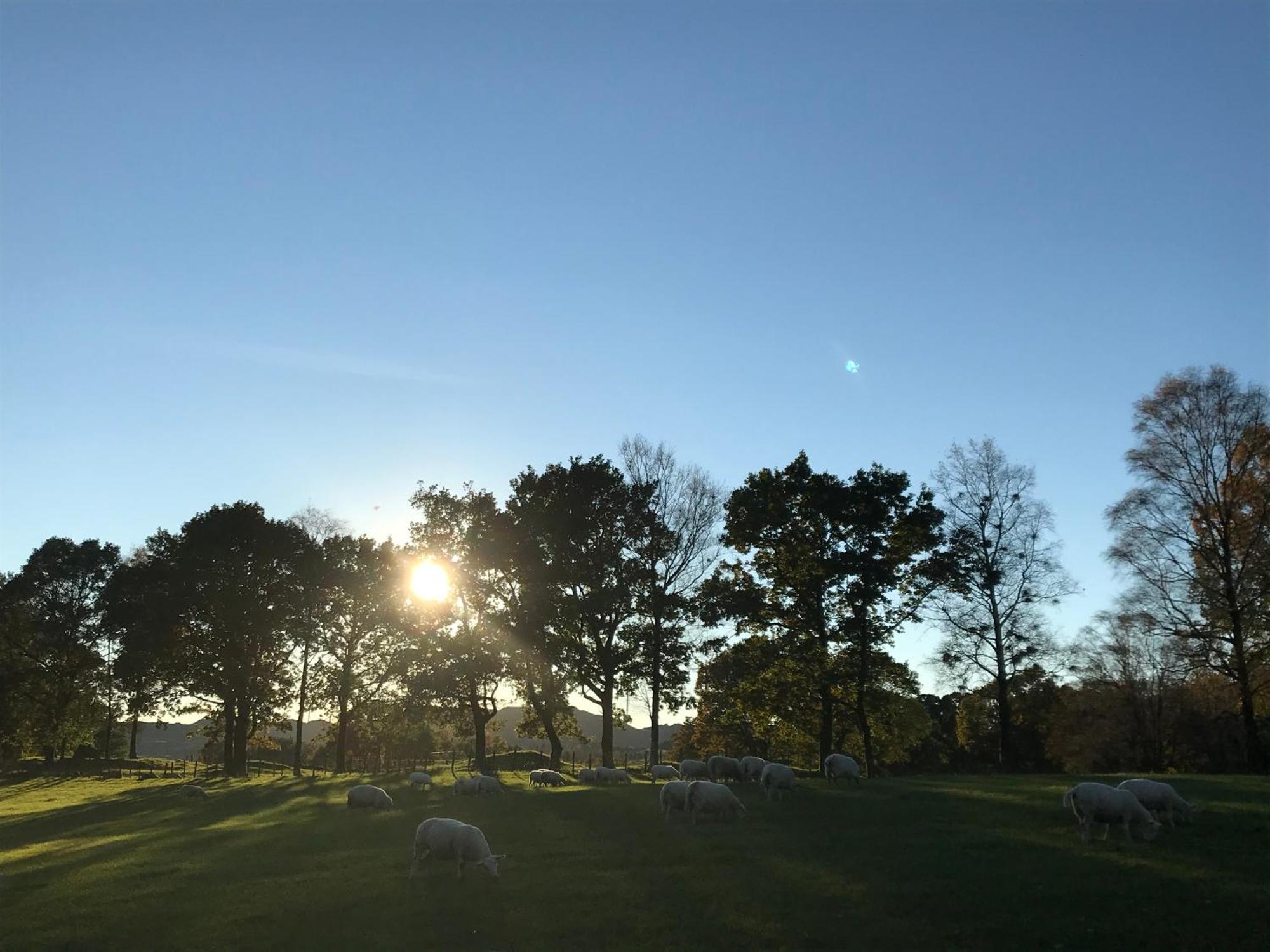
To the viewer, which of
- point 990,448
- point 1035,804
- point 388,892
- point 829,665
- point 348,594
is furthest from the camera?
point 348,594

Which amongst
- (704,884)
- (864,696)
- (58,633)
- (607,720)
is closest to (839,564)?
(864,696)

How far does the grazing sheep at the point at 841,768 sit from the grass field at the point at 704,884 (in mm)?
6421

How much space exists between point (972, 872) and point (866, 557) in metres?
28.0

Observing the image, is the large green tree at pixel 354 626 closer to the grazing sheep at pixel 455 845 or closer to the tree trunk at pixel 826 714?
the tree trunk at pixel 826 714

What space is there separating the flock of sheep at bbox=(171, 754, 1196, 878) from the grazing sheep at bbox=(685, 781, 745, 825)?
0.02 m

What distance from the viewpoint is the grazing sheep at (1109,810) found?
19047 millimetres

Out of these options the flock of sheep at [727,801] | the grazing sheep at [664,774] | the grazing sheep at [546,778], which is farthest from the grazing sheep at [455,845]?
the grazing sheep at [664,774]

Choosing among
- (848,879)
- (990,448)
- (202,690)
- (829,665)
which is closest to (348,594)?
(202,690)

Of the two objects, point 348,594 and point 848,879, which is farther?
point 348,594

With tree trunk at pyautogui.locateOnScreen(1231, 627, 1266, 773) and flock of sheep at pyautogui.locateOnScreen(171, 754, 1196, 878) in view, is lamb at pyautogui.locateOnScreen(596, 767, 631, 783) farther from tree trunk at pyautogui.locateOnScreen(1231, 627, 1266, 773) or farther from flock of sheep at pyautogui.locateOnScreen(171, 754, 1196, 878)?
tree trunk at pyautogui.locateOnScreen(1231, 627, 1266, 773)

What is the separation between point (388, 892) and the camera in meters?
18.2

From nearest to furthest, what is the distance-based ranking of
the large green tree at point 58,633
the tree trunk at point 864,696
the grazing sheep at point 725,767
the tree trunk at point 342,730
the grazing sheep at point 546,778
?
the grazing sheep at point 725,767 → the tree trunk at point 864,696 → the grazing sheep at point 546,778 → the tree trunk at point 342,730 → the large green tree at point 58,633

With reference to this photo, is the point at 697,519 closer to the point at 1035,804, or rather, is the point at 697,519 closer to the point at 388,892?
the point at 1035,804

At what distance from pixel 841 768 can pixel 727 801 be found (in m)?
11.6
